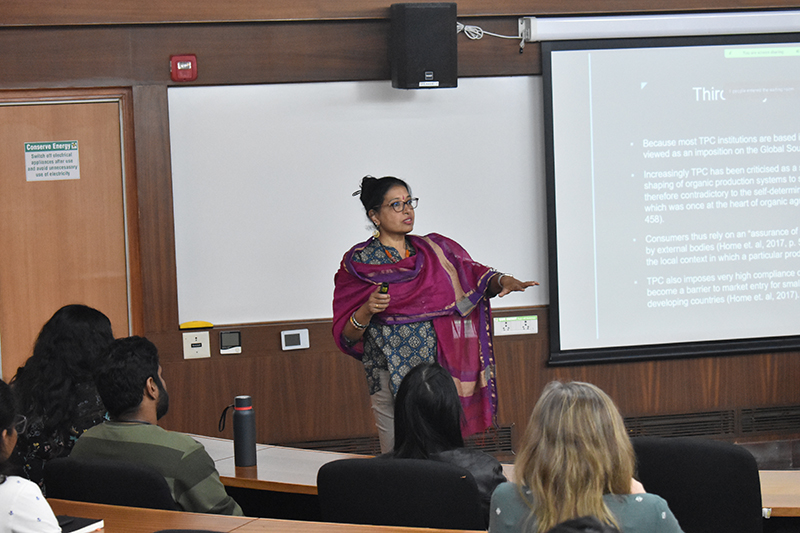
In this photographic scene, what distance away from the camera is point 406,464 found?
1.91 meters

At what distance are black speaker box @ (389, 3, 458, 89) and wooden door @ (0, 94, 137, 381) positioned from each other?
4.73 feet

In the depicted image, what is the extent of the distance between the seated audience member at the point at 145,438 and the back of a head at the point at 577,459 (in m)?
0.99

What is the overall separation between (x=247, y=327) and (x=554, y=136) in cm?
190

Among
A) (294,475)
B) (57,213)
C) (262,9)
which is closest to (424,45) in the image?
(262,9)

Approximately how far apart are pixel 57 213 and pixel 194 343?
3.11 ft

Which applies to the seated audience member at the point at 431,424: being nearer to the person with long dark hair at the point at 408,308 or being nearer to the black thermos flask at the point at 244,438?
the black thermos flask at the point at 244,438

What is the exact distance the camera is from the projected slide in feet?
14.4

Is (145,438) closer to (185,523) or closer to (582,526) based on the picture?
(185,523)

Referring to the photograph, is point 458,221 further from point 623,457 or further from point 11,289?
point 623,457

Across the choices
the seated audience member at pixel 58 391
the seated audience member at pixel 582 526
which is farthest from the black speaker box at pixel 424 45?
the seated audience member at pixel 582 526

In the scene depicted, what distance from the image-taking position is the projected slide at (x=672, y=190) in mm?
4398

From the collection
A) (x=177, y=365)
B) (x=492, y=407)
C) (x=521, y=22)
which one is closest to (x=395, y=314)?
(x=492, y=407)

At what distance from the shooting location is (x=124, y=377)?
2184 millimetres

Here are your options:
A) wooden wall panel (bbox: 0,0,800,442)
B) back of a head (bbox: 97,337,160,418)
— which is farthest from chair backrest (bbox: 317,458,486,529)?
wooden wall panel (bbox: 0,0,800,442)
